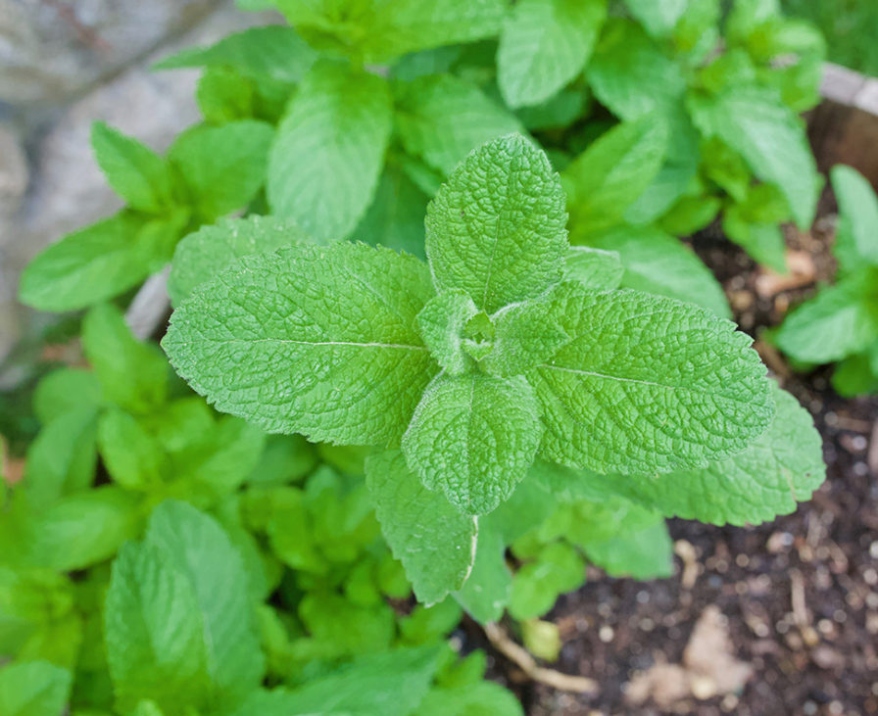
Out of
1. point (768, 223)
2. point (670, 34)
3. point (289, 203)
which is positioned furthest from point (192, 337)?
point (768, 223)

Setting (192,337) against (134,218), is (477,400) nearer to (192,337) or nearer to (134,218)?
(192,337)

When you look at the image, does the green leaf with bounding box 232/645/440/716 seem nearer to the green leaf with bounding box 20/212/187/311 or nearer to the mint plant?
the green leaf with bounding box 20/212/187/311

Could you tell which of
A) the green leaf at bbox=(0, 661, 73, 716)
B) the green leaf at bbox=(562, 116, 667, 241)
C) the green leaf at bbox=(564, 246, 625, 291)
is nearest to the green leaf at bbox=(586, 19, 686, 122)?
the green leaf at bbox=(562, 116, 667, 241)

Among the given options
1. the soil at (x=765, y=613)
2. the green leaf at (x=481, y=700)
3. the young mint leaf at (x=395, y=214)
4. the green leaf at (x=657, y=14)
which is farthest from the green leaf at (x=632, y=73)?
the green leaf at (x=481, y=700)

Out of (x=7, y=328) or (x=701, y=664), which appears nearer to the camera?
(x=701, y=664)

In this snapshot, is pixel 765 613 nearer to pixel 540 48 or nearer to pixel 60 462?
pixel 540 48
